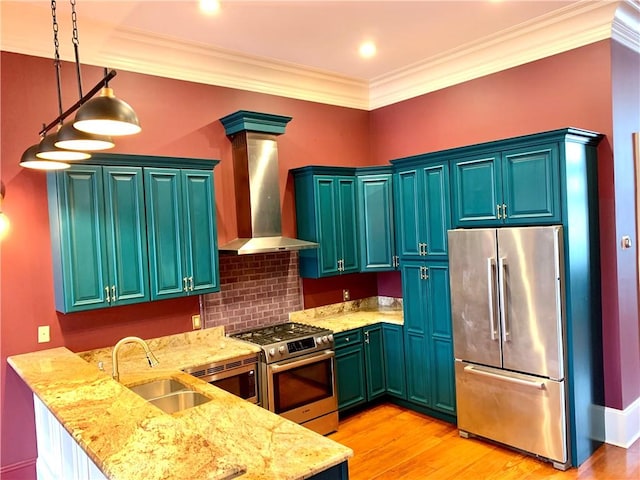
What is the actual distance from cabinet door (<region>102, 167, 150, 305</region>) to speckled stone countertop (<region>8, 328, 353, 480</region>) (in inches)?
23.1

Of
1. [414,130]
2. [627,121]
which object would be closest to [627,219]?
[627,121]

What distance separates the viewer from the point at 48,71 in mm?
3363

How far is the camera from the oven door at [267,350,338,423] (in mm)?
3773

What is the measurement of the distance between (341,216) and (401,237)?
0.61m

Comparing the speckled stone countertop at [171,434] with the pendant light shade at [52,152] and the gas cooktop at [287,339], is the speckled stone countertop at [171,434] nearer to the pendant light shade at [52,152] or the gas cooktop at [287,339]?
the gas cooktop at [287,339]

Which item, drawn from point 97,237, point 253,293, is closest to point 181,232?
point 97,237

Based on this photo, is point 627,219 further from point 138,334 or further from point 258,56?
point 138,334

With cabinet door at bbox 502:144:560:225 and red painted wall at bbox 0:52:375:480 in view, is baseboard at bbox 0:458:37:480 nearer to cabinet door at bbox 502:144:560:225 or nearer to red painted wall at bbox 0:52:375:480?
red painted wall at bbox 0:52:375:480

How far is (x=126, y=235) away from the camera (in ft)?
11.1

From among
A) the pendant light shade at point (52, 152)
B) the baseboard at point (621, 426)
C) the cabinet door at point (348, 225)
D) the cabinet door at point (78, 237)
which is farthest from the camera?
the cabinet door at point (348, 225)

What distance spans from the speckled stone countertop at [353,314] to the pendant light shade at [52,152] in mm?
2648

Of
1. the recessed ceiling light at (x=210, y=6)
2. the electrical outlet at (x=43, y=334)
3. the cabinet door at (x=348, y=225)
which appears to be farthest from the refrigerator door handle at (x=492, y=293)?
the electrical outlet at (x=43, y=334)

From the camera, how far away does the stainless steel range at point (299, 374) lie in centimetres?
375

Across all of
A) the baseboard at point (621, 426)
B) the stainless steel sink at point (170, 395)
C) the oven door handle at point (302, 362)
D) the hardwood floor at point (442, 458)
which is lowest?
the hardwood floor at point (442, 458)
